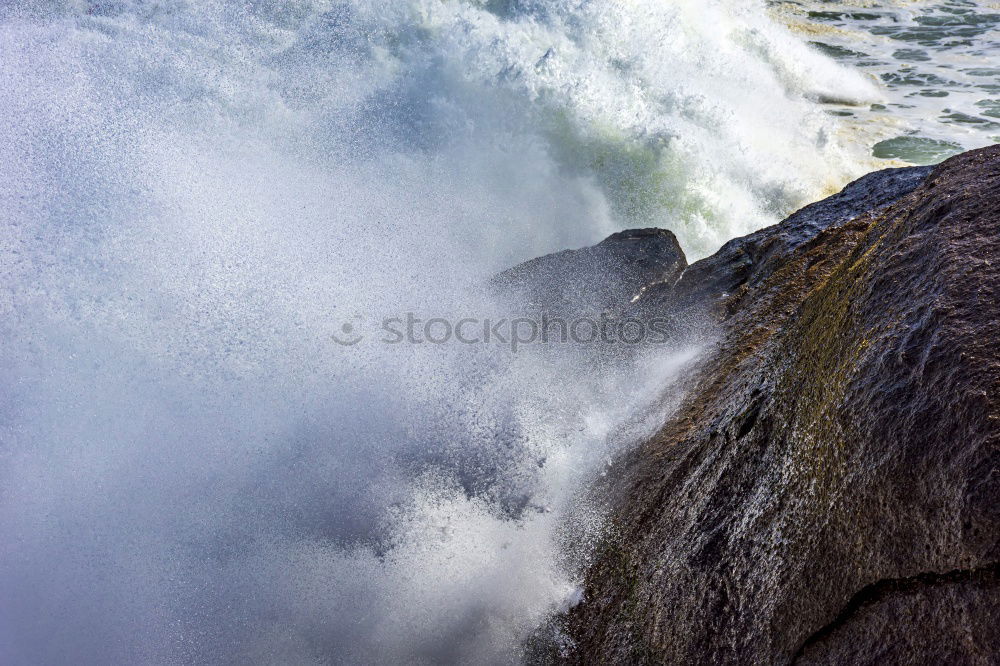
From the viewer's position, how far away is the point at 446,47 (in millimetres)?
7293

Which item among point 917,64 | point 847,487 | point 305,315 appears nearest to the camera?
point 847,487

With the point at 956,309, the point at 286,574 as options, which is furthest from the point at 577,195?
the point at 956,309

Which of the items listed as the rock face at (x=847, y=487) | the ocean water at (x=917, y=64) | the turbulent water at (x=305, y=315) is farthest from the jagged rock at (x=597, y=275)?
the ocean water at (x=917, y=64)

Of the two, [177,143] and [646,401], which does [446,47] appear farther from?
[646,401]

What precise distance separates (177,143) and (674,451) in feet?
14.5

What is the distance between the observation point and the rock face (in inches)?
51.2

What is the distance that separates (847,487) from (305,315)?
342 cm

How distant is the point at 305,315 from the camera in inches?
172
